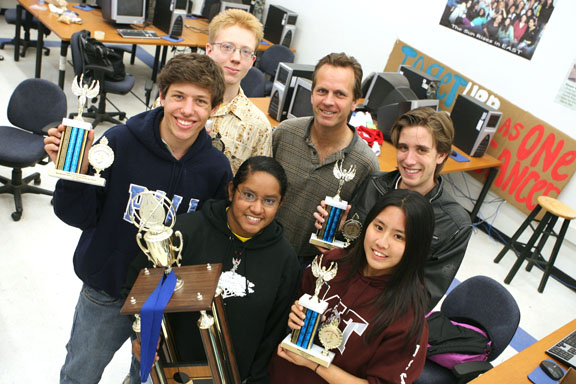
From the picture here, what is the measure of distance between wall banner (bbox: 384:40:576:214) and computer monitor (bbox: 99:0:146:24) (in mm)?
3635

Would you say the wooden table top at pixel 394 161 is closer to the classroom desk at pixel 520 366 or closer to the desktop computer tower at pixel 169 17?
the desktop computer tower at pixel 169 17

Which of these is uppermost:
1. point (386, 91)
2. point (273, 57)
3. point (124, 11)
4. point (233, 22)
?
point (233, 22)

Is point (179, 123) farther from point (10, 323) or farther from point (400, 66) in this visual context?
point (400, 66)

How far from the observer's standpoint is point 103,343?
1907 mm

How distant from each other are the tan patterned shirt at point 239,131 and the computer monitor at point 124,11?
436 cm

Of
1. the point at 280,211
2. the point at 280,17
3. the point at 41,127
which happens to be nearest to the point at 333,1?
the point at 280,17

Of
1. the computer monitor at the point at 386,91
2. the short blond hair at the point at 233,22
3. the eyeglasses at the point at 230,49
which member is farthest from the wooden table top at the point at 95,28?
the eyeglasses at the point at 230,49

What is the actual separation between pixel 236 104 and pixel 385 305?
1.06 metres

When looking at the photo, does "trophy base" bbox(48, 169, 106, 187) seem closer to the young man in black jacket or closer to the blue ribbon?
the blue ribbon

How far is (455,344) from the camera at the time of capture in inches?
98.3

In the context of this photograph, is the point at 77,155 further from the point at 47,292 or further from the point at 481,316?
the point at 481,316

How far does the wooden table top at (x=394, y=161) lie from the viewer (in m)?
4.36

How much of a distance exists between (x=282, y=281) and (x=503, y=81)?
14.4 ft

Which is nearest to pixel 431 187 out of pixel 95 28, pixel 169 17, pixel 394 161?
pixel 394 161
